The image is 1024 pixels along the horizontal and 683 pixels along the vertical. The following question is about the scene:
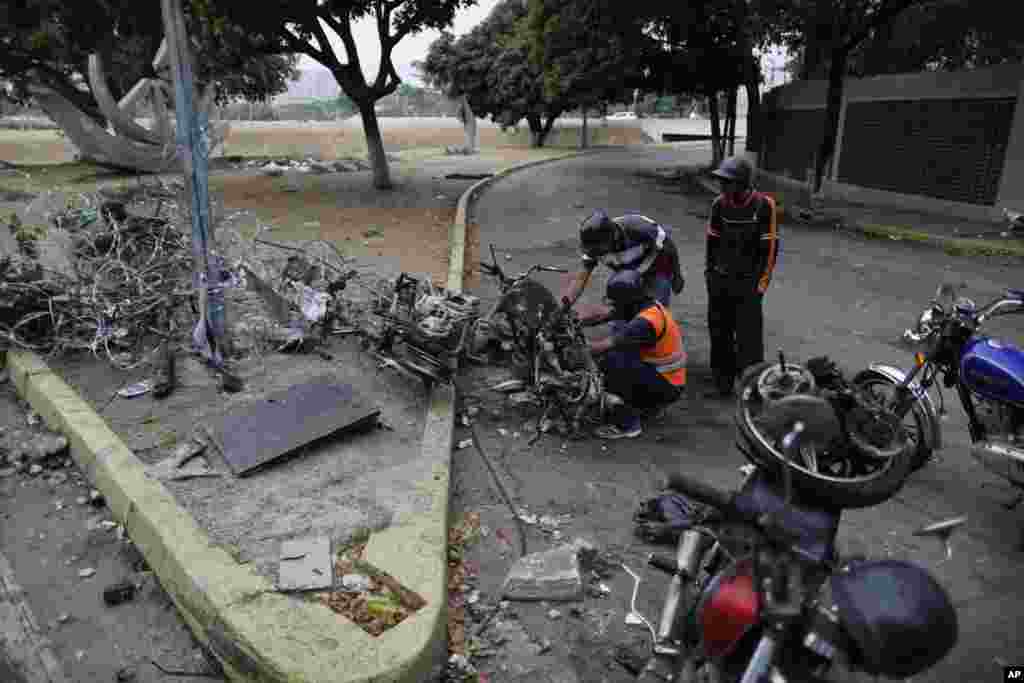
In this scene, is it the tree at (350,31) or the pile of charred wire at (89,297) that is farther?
the tree at (350,31)

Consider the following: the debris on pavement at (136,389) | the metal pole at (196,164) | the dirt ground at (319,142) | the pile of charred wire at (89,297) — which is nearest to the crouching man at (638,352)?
the metal pole at (196,164)

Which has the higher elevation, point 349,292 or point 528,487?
point 349,292

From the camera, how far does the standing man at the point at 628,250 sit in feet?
15.3

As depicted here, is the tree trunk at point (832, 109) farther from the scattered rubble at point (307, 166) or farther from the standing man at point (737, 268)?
the scattered rubble at point (307, 166)

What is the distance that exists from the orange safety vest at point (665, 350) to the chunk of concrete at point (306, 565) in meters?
2.16

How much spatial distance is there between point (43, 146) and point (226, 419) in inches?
1302

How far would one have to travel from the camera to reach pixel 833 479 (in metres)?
2.06

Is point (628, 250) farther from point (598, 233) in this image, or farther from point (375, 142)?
point (375, 142)

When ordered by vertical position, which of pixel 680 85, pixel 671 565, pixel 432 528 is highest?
pixel 680 85

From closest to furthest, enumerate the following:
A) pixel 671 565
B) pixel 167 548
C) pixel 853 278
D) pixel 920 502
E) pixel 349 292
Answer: pixel 671 565, pixel 167 548, pixel 920 502, pixel 349 292, pixel 853 278

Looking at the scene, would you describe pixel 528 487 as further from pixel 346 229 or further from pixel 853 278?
pixel 346 229

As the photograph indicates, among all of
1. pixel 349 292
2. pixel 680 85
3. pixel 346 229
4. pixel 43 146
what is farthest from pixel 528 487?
pixel 43 146

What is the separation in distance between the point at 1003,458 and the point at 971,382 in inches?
15.1

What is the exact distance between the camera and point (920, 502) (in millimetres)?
3840
